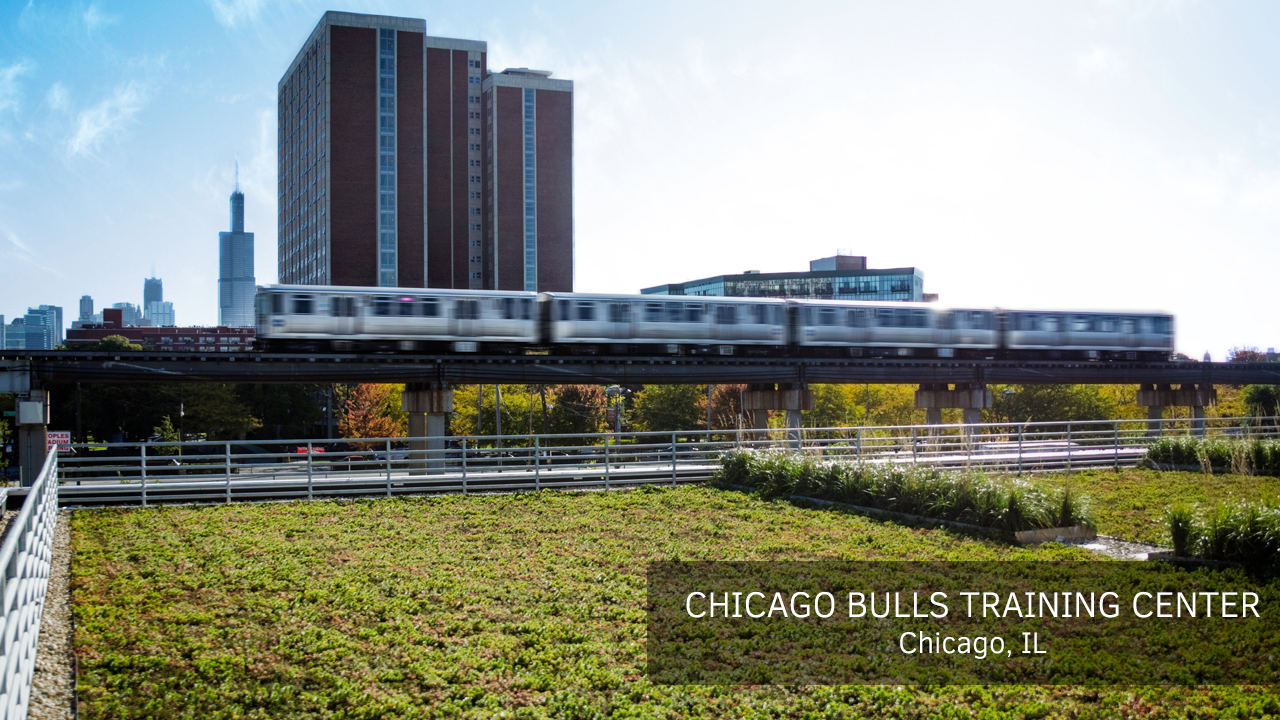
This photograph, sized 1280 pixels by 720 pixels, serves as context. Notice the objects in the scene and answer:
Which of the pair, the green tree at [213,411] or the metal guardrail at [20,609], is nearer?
the metal guardrail at [20,609]

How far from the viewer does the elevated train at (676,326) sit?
96.0ft

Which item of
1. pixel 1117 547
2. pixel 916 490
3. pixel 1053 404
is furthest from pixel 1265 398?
pixel 1117 547

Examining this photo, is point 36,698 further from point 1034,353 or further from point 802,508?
point 1034,353

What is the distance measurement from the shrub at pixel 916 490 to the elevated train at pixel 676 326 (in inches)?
583

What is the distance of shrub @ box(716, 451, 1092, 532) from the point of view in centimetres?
1183

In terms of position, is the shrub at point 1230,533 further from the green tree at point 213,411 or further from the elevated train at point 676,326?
the green tree at point 213,411

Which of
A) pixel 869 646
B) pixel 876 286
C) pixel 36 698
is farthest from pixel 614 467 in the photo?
pixel 876 286

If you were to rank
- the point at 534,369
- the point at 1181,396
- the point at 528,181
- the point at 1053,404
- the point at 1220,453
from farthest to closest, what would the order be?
the point at 528,181
the point at 1053,404
the point at 1181,396
the point at 534,369
the point at 1220,453

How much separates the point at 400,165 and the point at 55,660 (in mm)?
77454

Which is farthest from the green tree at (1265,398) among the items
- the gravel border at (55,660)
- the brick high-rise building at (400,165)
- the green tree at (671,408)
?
the brick high-rise building at (400,165)

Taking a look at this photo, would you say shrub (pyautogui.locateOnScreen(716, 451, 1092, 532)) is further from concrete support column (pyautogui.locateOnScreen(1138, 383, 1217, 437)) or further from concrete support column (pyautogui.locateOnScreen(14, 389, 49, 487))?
concrete support column (pyautogui.locateOnScreen(1138, 383, 1217, 437))

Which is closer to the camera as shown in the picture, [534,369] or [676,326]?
[534,369]

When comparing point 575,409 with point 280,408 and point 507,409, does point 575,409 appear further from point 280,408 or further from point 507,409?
point 280,408

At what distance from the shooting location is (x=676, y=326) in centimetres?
3303
